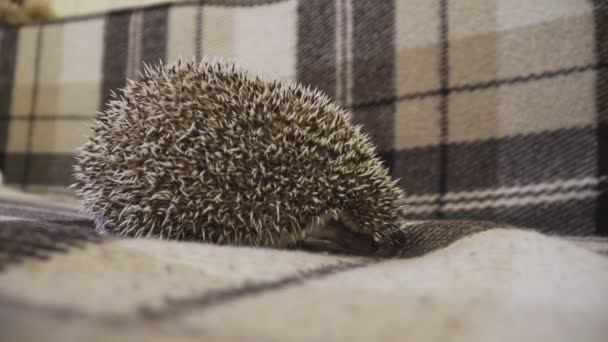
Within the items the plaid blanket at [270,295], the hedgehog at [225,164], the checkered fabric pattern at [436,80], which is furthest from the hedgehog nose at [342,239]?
the checkered fabric pattern at [436,80]

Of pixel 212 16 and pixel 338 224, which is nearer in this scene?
pixel 338 224

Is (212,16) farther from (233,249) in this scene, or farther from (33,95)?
(233,249)

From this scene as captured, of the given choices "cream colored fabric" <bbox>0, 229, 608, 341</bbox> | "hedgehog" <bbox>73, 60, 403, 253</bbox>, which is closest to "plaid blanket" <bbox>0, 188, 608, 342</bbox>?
"cream colored fabric" <bbox>0, 229, 608, 341</bbox>

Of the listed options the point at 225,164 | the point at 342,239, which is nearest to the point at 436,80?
the point at 342,239

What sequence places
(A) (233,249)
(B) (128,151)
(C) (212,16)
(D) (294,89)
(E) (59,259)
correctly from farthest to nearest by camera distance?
(C) (212,16), (D) (294,89), (B) (128,151), (A) (233,249), (E) (59,259)

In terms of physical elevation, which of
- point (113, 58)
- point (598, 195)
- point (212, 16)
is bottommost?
point (598, 195)

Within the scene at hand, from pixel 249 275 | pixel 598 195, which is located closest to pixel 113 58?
pixel 249 275

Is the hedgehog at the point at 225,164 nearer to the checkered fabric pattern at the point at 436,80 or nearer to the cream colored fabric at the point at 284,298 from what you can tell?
the cream colored fabric at the point at 284,298
